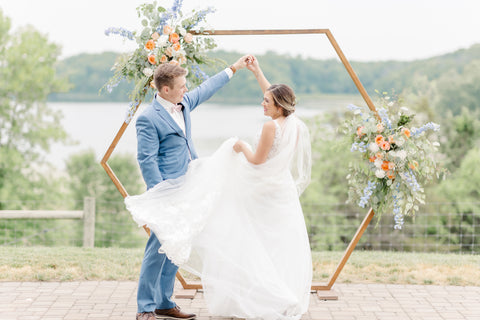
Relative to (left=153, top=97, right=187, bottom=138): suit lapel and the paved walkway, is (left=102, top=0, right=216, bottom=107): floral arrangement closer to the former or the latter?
(left=153, top=97, right=187, bottom=138): suit lapel

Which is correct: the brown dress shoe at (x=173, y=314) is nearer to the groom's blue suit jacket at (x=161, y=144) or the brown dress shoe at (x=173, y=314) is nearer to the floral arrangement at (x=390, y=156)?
the groom's blue suit jacket at (x=161, y=144)

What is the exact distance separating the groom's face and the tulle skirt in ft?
1.65

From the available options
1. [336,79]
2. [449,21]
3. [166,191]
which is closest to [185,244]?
[166,191]

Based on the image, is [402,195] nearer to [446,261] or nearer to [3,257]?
[446,261]

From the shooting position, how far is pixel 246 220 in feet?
13.9

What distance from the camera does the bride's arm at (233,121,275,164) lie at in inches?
159

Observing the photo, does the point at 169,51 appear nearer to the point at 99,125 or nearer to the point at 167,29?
the point at 167,29

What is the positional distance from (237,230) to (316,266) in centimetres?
235

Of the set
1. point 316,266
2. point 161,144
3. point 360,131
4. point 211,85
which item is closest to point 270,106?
point 211,85

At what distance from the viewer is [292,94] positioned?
164 inches

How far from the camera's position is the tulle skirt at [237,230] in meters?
4.11

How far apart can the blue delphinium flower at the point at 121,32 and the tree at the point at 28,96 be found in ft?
67.2

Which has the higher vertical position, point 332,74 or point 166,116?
point 332,74

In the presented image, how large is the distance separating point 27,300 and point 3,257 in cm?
158
